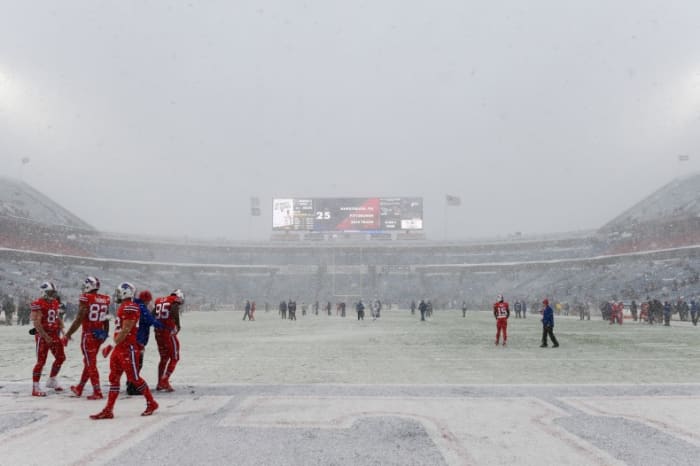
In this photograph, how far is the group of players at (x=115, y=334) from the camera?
20.4 feet

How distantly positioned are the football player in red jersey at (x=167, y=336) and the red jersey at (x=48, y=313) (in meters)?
1.76

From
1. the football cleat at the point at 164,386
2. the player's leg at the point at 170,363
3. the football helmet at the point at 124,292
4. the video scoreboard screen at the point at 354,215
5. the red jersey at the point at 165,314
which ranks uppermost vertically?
the video scoreboard screen at the point at 354,215

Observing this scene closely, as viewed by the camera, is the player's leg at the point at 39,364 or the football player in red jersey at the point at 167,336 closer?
the player's leg at the point at 39,364

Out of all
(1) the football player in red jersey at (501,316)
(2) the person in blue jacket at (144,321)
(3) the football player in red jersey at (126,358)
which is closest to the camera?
(3) the football player in red jersey at (126,358)

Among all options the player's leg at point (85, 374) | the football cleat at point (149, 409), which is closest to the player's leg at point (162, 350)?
the player's leg at point (85, 374)

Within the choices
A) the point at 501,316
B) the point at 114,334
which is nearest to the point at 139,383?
the point at 114,334

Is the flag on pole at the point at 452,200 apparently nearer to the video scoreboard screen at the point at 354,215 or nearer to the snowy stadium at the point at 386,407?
the video scoreboard screen at the point at 354,215

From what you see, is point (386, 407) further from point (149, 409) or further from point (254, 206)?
point (254, 206)

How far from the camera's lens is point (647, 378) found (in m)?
8.98

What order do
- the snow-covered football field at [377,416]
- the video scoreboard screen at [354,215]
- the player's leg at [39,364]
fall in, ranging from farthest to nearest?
the video scoreboard screen at [354,215], the player's leg at [39,364], the snow-covered football field at [377,416]

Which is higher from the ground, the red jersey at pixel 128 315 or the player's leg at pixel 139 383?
the red jersey at pixel 128 315

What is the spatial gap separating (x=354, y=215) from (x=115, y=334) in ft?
226

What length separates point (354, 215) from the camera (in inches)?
2948

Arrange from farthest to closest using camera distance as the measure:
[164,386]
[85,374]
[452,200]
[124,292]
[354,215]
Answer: [452,200] → [354,215] → [164,386] → [85,374] → [124,292]
